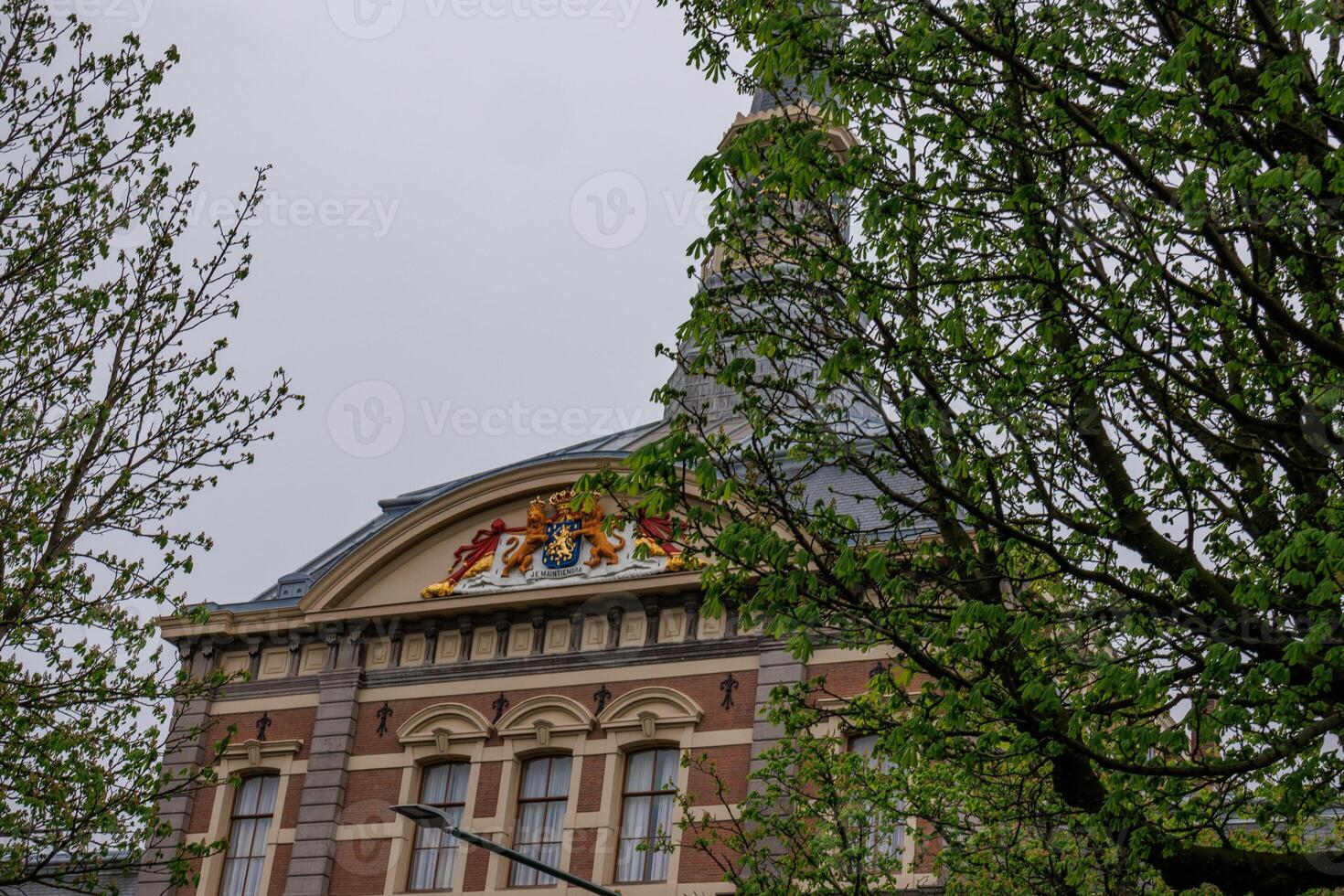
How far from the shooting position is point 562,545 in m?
26.1

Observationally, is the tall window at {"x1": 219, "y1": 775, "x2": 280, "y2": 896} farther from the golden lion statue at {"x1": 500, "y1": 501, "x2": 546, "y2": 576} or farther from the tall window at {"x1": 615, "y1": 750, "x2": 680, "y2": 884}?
the tall window at {"x1": 615, "y1": 750, "x2": 680, "y2": 884}

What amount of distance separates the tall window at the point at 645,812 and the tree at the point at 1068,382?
1039 cm

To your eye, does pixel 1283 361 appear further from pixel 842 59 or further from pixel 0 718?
pixel 0 718

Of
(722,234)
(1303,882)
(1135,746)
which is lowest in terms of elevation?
(1303,882)

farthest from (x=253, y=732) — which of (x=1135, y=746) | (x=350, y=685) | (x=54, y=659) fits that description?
(x=1135, y=746)

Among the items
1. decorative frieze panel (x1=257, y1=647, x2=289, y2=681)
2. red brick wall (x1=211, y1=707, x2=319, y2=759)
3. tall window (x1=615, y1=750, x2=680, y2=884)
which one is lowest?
tall window (x1=615, y1=750, x2=680, y2=884)

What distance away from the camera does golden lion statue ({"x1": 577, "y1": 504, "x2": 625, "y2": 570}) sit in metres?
25.6

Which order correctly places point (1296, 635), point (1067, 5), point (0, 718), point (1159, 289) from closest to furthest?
point (1296, 635) < point (1159, 289) < point (1067, 5) < point (0, 718)

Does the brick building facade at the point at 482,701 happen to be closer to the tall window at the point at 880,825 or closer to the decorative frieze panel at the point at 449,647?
the decorative frieze panel at the point at 449,647

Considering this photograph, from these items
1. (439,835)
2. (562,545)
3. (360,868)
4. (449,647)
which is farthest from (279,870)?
(562,545)

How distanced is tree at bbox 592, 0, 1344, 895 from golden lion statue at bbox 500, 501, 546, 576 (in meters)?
12.9

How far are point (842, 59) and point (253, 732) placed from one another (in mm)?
18402

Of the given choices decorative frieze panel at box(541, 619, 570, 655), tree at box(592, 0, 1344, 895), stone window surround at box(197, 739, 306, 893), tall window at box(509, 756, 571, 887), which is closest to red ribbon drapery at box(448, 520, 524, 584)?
decorative frieze panel at box(541, 619, 570, 655)

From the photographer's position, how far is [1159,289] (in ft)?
39.0
